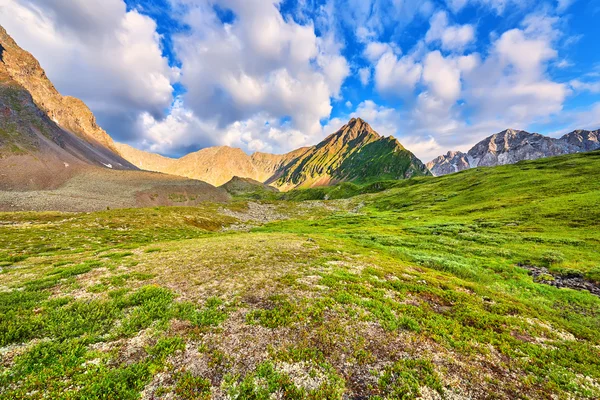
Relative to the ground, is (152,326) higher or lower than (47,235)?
higher

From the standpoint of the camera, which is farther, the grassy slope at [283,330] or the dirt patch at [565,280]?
the dirt patch at [565,280]

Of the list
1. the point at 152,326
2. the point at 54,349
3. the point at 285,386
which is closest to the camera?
the point at 285,386

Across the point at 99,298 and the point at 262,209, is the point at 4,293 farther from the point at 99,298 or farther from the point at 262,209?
the point at 262,209

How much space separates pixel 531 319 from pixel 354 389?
15.4m

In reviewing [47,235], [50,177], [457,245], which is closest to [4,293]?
[47,235]

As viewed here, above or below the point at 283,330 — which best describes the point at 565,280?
above

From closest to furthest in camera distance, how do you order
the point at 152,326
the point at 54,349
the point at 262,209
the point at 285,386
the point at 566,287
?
the point at 285,386, the point at 54,349, the point at 152,326, the point at 566,287, the point at 262,209

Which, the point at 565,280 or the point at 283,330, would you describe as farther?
the point at 565,280

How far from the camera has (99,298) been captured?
45.5ft

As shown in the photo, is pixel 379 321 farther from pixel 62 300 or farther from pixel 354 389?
pixel 62 300

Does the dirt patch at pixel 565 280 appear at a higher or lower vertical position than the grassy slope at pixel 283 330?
higher

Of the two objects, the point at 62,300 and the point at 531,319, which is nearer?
the point at 62,300

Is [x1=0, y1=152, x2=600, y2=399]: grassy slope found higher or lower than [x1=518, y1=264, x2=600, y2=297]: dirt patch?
lower

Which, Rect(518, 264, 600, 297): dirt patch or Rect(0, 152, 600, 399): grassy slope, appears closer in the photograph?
Rect(0, 152, 600, 399): grassy slope
